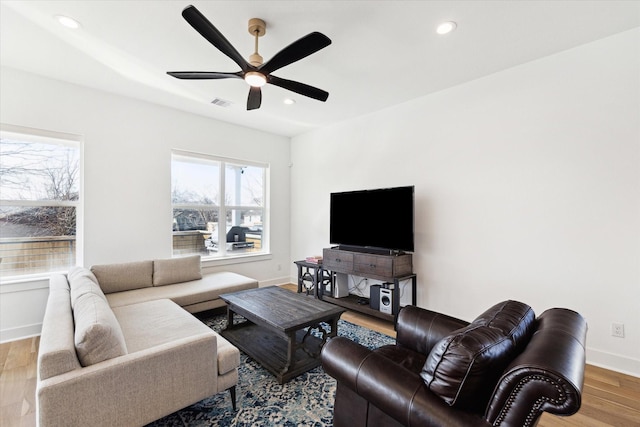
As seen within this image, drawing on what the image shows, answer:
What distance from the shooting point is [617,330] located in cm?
242

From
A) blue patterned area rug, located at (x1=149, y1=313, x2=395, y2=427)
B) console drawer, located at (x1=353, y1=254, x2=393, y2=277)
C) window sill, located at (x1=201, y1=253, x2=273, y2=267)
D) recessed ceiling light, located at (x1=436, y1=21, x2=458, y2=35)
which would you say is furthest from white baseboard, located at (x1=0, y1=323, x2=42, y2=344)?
recessed ceiling light, located at (x1=436, y1=21, x2=458, y2=35)

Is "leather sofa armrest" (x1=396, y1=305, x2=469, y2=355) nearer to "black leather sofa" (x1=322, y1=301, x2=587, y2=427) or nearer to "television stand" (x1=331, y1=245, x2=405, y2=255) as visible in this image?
"black leather sofa" (x1=322, y1=301, x2=587, y2=427)

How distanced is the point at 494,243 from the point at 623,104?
5.03 feet

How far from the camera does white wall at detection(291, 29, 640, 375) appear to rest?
239cm

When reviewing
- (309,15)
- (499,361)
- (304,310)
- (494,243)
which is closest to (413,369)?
(499,361)

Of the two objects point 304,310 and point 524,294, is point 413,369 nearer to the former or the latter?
point 304,310

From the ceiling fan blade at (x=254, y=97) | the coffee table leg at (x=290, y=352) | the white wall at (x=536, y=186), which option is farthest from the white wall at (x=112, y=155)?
the white wall at (x=536, y=186)

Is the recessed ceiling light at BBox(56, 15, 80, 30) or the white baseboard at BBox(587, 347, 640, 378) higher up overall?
the recessed ceiling light at BBox(56, 15, 80, 30)

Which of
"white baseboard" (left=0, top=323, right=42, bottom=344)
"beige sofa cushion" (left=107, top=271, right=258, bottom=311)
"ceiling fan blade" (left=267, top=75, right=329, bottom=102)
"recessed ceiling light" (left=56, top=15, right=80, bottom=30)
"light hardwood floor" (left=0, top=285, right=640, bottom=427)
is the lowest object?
"light hardwood floor" (left=0, top=285, right=640, bottom=427)

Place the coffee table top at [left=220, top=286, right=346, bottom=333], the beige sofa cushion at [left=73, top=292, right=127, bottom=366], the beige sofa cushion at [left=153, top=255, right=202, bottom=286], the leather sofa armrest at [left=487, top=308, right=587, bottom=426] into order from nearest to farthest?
the leather sofa armrest at [left=487, top=308, right=587, bottom=426] → the beige sofa cushion at [left=73, top=292, right=127, bottom=366] → the coffee table top at [left=220, top=286, right=346, bottom=333] → the beige sofa cushion at [left=153, top=255, right=202, bottom=286]

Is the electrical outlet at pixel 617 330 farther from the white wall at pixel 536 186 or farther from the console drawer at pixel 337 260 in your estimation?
the console drawer at pixel 337 260

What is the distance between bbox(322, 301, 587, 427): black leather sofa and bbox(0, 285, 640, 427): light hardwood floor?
1.15 meters

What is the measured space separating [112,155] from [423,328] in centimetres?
399

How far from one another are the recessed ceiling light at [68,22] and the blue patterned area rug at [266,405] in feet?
9.87
